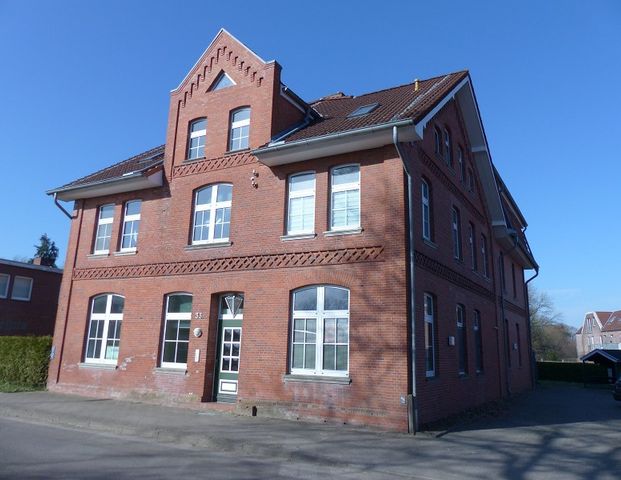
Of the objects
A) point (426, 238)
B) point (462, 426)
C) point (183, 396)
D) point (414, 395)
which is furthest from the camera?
point (183, 396)

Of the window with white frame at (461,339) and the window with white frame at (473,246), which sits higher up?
the window with white frame at (473,246)

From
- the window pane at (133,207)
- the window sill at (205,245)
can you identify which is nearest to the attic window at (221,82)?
the window pane at (133,207)

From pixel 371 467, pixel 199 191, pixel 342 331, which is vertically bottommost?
pixel 371 467

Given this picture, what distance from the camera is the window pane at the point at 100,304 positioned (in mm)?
17406

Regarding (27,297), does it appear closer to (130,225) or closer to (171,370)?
(130,225)

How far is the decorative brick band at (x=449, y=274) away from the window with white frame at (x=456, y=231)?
82 centimetres

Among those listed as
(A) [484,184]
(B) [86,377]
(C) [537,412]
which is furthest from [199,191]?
(C) [537,412]

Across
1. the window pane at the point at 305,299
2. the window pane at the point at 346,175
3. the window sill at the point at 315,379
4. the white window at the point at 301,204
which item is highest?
the window pane at the point at 346,175

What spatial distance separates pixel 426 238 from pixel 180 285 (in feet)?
24.8

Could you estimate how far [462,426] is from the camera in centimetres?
1266

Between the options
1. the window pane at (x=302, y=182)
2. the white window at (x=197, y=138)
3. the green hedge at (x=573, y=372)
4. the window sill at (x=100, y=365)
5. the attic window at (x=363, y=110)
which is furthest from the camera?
the green hedge at (x=573, y=372)

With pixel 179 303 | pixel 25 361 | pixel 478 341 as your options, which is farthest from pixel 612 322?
pixel 25 361

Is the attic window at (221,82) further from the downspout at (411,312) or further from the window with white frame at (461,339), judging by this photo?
the window with white frame at (461,339)

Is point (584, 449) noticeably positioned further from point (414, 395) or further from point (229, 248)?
point (229, 248)
